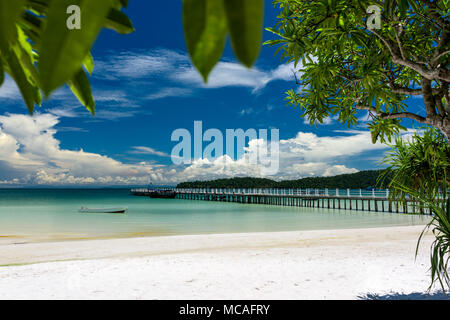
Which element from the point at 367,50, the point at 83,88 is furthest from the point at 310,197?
the point at 83,88

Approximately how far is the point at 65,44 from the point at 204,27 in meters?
0.13

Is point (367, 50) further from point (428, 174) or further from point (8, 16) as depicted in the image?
point (8, 16)

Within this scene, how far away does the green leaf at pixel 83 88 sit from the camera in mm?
556

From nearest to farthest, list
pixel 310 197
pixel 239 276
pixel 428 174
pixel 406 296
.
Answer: pixel 428 174
pixel 406 296
pixel 239 276
pixel 310 197

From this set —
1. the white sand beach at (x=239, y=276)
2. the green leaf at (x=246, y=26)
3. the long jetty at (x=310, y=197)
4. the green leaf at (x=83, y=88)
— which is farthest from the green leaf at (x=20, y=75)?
the long jetty at (x=310, y=197)

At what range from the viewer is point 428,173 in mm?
4727

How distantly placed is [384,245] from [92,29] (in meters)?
12.4

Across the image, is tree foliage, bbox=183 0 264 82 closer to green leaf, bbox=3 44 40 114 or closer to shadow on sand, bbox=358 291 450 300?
green leaf, bbox=3 44 40 114

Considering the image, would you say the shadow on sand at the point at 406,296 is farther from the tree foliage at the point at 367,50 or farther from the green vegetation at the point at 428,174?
the tree foliage at the point at 367,50

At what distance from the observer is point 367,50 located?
3818mm

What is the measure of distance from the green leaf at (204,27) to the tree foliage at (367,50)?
2942 mm

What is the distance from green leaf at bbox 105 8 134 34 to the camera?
64 cm
